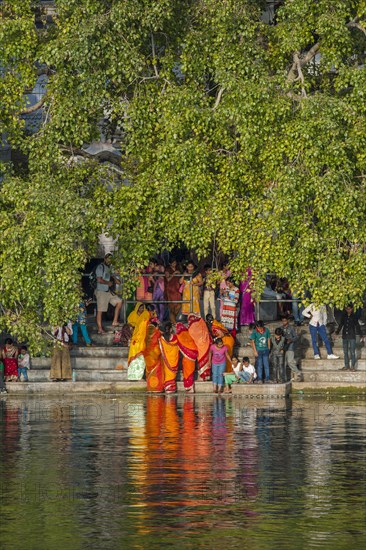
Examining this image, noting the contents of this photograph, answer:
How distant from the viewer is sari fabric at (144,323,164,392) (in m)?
29.0

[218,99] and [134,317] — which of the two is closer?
[218,99]

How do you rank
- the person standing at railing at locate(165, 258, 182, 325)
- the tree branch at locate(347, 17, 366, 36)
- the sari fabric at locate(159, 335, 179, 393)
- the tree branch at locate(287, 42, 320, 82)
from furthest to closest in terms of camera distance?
1. the person standing at railing at locate(165, 258, 182, 325)
2. the sari fabric at locate(159, 335, 179, 393)
3. the tree branch at locate(287, 42, 320, 82)
4. the tree branch at locate(347, 17, 366, 36)

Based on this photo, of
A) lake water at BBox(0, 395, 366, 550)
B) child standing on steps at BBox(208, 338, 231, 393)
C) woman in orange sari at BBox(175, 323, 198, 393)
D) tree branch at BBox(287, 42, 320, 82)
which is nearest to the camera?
lake water at BBox(0, 395, 366, 550)

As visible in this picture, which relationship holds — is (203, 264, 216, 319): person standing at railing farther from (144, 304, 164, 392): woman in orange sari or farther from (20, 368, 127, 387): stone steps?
(20, 368, 127, 387): stone steps

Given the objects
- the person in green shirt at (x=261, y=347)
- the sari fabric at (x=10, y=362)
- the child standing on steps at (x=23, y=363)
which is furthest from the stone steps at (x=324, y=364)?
the sari fabric at (x=10, y=362)

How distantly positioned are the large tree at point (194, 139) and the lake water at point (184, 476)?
2639 mm

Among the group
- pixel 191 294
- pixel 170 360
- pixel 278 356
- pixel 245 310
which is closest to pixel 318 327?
pixel 278 356

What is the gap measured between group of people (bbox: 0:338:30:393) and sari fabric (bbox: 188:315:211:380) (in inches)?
130

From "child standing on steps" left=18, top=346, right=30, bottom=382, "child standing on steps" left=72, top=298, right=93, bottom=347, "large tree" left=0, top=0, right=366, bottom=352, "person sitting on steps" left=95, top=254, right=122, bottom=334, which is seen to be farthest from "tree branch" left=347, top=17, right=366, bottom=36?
"child standing on steps" left=18, top=346, right=30, bottom=382

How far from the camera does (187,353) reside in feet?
94.6

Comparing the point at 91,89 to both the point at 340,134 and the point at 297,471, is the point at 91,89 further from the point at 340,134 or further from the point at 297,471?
the point at 297,471

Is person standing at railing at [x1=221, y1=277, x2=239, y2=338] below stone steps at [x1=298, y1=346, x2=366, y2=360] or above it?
above

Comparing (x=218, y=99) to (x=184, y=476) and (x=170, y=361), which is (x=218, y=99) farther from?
(x=184, y=476)

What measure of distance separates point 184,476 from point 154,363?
1133cm
